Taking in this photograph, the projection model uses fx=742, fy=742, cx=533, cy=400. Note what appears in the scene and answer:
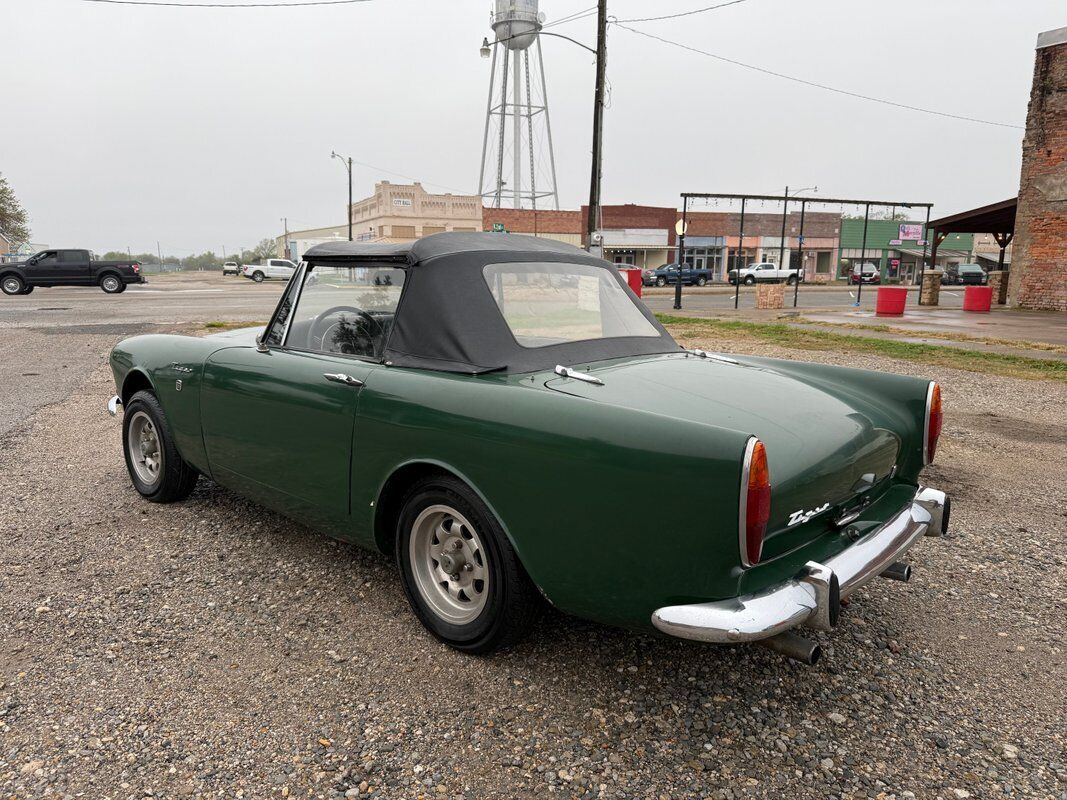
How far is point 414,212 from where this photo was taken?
199 feet

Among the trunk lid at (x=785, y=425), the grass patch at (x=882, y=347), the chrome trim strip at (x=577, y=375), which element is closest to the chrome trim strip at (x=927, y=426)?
the trunk lid at (x=785, y=425)

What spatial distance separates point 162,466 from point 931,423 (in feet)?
13.0

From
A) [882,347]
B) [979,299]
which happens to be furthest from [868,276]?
[882,347]

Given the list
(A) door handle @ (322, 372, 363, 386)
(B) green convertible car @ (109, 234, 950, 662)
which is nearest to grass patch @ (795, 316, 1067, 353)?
(B) green convertible car @ (109, 234, 950, 662)

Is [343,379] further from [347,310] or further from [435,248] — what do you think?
[435,248]

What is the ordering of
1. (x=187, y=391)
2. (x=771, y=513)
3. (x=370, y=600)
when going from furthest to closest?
1. (x=187, y=391)
2. (x=370, y=600)
3. (x=771, y=513)

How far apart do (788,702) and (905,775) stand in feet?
1.40

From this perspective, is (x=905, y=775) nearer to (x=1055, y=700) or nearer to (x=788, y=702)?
(x=788, y=702)

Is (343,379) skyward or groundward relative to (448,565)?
skyward

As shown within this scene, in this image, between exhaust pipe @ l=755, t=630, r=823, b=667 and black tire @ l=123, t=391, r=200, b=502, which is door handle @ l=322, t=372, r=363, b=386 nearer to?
black tire @ l=123, t=391, r=200, b=502

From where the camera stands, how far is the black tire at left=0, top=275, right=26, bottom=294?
28406 millimetres

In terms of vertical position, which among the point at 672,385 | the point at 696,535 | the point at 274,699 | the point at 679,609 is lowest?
the point at 274,699

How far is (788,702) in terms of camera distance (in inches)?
99.0

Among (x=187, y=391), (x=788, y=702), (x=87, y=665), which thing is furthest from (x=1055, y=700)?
(x=187, y=391)
